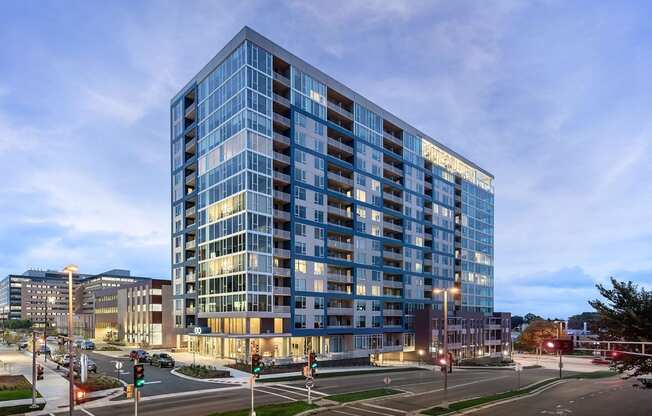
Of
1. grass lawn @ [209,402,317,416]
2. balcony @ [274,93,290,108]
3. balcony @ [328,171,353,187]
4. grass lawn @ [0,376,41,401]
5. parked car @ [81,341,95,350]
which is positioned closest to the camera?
grass lawn @ [209,402,317,416]

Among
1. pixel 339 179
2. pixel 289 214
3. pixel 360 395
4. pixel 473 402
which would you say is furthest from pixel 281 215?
pixel 473 402

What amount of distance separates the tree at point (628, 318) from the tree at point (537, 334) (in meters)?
107

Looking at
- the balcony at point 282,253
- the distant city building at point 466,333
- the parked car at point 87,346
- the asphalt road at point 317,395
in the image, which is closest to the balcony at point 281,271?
the balcony at point 282,253

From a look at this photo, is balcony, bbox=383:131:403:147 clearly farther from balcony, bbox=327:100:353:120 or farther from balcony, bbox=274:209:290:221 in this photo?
balcony, bbox=274:209:290:221

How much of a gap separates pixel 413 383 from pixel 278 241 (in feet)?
102

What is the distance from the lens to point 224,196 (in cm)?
7438

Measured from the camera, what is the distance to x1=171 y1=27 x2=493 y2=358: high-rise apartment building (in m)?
70.9

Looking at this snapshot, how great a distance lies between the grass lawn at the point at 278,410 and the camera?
31719 mm

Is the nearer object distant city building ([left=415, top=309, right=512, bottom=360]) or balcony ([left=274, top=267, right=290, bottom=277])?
balcony ([left=274, top=267, right=290, bottom=277])

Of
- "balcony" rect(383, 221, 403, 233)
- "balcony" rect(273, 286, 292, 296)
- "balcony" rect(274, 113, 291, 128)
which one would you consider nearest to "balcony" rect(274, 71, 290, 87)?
"balcony" rect(274, 113, 291, 128)

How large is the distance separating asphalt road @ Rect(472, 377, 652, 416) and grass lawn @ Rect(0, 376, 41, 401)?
35.8 m

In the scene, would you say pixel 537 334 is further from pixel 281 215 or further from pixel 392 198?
pixel 281 215

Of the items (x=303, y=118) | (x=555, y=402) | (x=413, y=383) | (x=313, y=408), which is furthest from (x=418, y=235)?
(x=313, y=408)

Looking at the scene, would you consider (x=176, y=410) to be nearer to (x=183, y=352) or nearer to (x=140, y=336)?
(x=183, y=352)
